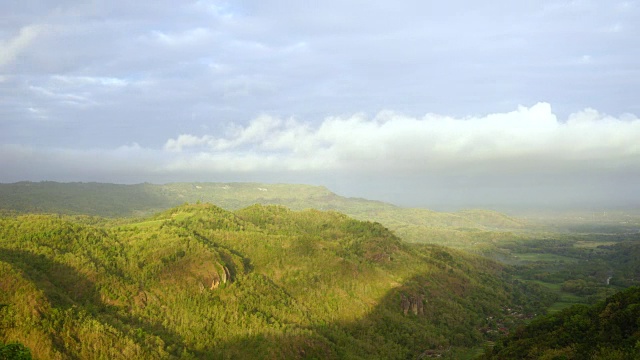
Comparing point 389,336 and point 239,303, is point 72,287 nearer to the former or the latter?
point 239,303

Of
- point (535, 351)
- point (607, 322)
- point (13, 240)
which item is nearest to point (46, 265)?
Result: point (13, 240)

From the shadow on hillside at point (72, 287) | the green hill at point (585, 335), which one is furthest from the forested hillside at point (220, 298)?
the green hill at point (585, 335)

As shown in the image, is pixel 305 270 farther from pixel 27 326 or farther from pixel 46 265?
pixel 27 326

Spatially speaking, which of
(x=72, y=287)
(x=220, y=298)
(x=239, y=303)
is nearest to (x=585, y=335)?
(x=239, y=303)

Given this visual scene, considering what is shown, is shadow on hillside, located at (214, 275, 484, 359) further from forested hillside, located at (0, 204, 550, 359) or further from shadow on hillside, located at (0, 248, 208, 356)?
shadow on hillside, located at (0, 248, 208, 356)

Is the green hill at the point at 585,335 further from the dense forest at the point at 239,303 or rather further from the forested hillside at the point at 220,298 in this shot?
the forested hillside at the point at 220,298

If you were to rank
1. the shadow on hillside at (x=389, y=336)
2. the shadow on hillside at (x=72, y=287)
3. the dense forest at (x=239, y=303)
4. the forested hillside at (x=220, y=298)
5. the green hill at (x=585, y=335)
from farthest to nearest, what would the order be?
the shadow on hillside at (x=389, y=336)
the shadow on hillside at (x=72, y=287)
the forested hillside at (x=220, y=298)
the dense forest at (x=239, y=303)
the green hill at (x=585, y=335)
